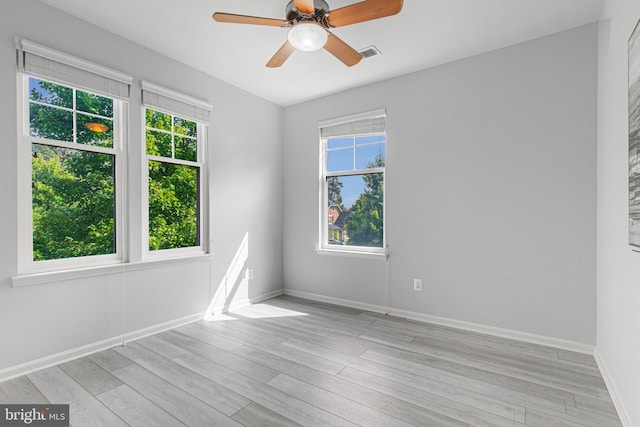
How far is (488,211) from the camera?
3092 mm

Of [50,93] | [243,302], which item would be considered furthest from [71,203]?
[243,302]

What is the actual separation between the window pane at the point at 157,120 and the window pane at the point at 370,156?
2219 mm

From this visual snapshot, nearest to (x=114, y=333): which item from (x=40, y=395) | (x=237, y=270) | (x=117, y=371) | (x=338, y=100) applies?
(x=117, y=371)

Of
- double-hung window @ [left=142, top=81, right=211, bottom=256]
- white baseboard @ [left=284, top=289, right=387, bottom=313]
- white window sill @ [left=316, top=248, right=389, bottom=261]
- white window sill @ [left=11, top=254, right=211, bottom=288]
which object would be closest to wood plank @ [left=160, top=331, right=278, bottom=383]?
white window sill @ [left=11, top=254, right=211, bottom=288]

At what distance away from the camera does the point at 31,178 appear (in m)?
2.38

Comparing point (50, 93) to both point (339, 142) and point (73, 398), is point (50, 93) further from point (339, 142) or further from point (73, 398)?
point (339, 142)

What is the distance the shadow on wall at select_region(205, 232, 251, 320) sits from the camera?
12.1 ft

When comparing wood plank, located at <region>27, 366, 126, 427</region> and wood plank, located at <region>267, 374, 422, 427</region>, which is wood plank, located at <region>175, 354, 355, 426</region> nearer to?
wood plank, located at <region>267, 374, 422, 427</region>

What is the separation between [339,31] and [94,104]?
2.23 metres

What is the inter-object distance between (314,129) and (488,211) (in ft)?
7.97

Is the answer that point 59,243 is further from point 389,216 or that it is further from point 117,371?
point 389,216

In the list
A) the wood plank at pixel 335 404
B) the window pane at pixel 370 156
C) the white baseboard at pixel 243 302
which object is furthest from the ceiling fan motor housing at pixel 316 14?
the white baseboard at pixel 243 302

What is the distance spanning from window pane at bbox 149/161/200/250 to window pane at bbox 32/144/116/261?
0.37m

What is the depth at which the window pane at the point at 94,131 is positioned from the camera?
265 cm
